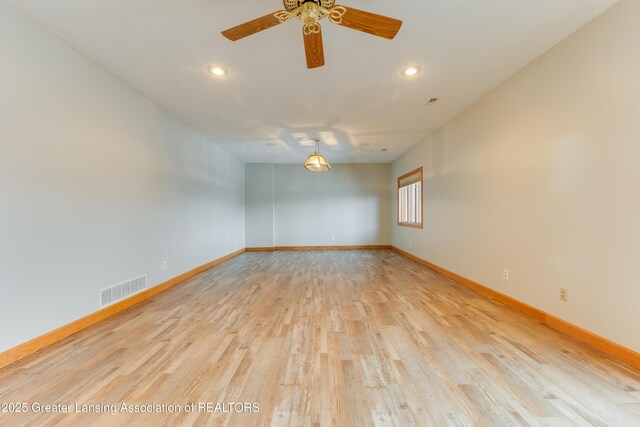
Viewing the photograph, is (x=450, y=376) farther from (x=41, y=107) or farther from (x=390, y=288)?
(x=41, y=107)

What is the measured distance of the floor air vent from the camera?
2.61 meters

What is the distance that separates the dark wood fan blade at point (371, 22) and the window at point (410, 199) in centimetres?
420

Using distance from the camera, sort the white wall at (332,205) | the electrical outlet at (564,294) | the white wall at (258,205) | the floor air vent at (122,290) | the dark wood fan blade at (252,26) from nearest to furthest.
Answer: the dark wood fan blade at (252,26)
the electrical outlet at (564,294)
the floor air vent at (122,290)
the white wall at (258,205)
the white wall at (332,205)

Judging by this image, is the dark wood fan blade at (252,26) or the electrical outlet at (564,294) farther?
the electrical outlet at (564,294)

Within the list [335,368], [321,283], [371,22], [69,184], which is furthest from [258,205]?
[371,22]

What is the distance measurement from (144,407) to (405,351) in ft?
5.45

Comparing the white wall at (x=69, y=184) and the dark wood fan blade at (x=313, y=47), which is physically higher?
the dark wood fan blade at (x=313, y=47)

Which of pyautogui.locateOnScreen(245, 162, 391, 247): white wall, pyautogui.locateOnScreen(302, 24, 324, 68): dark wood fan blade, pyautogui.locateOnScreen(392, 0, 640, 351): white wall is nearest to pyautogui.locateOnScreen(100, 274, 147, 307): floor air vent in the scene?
pyautogui.locateOnScreen(302, 24, 324, 68): dark wood fan blade

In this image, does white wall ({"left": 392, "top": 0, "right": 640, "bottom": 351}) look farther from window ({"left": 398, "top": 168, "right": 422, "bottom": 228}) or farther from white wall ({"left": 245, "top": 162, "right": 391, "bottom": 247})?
white wall ({"left": 245, "top": 162, "right": 391, "bottom": 247})

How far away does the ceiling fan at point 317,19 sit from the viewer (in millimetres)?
1522

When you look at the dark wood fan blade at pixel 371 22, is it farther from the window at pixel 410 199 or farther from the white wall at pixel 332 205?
the white wall at pixel 332 205

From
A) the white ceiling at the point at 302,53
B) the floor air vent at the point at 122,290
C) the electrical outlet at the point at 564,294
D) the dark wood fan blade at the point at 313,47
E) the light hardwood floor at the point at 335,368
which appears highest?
the white ceiling at the point at 302,53

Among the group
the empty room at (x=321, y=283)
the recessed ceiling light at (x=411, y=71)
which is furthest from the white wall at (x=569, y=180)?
the recessed ceiling light at (x=411, y=71)

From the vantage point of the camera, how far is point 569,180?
221 cm
